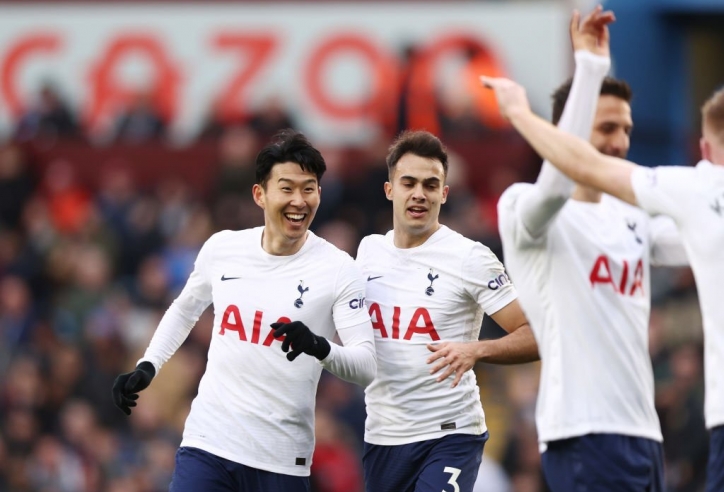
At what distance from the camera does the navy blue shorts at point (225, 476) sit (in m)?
7.04

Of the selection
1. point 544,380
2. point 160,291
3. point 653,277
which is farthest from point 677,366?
point 544,380

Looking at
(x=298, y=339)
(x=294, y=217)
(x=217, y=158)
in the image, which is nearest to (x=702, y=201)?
(x=298, y=339)

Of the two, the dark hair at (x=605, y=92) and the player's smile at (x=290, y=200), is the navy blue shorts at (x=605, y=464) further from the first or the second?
the player's smile at (x=290, y=200)

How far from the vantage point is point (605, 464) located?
575cm

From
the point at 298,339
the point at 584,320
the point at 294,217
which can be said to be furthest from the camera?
the point at 294,217

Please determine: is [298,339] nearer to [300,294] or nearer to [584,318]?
[300,294]

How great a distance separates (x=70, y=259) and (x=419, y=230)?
364 inches

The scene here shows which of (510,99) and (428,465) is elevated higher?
(510,99)

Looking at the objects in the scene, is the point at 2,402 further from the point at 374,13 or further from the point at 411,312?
the point at 411,312

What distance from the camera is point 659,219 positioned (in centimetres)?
645

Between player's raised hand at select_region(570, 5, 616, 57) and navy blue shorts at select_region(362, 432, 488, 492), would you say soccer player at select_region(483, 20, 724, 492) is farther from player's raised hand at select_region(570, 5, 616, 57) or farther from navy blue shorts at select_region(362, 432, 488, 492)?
navy blue shorts at select_region(362, 432, 488, 492)

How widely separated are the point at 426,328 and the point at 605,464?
181 centimetres

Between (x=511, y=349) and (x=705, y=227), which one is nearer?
(x=705, y=227)

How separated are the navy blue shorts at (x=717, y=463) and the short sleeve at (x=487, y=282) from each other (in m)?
2.04
